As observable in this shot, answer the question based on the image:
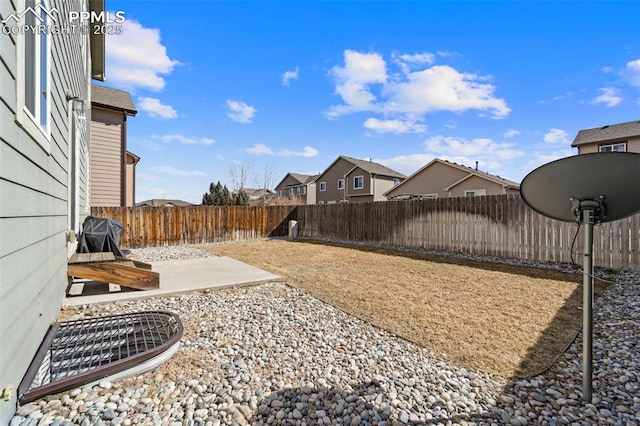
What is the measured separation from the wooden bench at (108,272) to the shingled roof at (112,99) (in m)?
8.76

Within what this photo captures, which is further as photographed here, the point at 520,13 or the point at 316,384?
the point at 520,13

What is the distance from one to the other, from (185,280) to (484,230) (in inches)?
294

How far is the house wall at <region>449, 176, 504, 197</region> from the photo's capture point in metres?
16.2

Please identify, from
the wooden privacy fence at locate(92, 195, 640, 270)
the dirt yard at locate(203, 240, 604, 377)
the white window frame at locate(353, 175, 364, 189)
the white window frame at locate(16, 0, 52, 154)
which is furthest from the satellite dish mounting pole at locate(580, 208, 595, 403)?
the white window frame at locate(353, 175, 364, 189)

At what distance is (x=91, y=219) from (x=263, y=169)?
24.5 metres

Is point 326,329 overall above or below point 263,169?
below

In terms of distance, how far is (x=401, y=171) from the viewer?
92.7 ft

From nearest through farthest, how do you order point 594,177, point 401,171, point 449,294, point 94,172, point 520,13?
point 594,177 → point 449,294 → point 520,13 → point 94,172 → point 401,171

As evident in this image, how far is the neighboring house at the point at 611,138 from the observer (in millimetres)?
15969

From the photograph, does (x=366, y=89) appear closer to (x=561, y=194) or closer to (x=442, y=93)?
(x=442, y=93)

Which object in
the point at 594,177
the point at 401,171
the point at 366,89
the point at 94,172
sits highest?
the point at 366,89

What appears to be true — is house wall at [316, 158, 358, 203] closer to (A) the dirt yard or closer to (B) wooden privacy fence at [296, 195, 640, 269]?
→ (B) wooden privacy fence at [296, 195, 640, 269]

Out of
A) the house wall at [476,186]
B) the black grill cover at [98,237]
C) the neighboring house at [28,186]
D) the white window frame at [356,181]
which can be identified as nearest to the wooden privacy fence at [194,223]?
the black grill cover at [98,237]

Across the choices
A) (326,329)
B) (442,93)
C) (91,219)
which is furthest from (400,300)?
(442,93)
